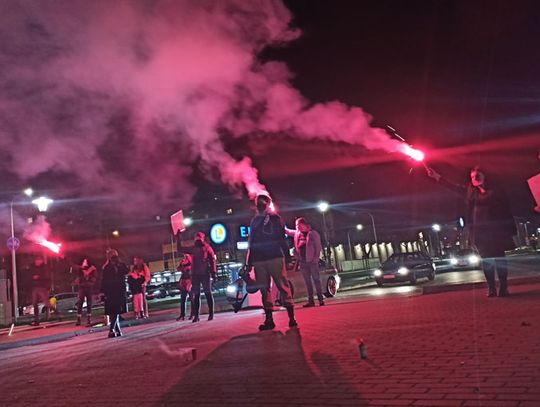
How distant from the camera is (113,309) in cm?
1002

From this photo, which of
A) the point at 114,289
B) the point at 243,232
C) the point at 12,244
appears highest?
the point at 12,244

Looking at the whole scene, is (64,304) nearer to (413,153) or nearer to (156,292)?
(156,292)

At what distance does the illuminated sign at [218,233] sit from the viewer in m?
13.6

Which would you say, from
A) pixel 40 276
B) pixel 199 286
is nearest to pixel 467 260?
pixel 199 286

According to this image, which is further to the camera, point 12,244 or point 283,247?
point 12,244

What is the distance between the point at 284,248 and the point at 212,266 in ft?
13.1

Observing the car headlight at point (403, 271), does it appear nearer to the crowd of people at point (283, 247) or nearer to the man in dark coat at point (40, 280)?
the crowd of people at point (283, 247)

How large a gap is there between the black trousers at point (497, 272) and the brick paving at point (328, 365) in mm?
294

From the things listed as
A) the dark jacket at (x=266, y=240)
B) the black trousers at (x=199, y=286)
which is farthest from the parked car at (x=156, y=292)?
the dark jacket at (x=266, y=240)

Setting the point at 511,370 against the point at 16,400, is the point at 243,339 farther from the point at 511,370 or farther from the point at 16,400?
the point at 511,370

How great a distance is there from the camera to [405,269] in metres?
20.3

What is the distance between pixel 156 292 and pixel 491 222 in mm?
28196

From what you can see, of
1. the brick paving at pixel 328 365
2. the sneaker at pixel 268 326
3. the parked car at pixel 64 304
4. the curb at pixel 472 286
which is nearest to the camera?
the brick paving at pixel 328 365

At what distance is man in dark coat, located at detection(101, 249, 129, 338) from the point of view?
1005 centimetres
